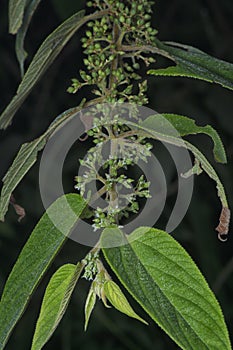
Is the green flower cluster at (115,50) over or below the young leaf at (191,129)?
over

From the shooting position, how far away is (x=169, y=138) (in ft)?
1.59

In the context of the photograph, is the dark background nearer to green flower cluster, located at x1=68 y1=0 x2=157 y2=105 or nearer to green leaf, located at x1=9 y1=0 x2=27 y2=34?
green leaf, located at x1=9 y1=0 x2=27 y2=34

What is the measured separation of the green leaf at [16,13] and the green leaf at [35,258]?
24cm

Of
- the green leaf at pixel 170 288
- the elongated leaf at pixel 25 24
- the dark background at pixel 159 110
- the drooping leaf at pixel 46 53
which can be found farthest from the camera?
the dark background at pixel 159 110

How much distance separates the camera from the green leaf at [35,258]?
1.64ft

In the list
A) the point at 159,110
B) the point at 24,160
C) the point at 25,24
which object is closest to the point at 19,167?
the point at 24,160

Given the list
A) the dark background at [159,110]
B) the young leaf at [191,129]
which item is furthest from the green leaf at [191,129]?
the dark background at [159,110]

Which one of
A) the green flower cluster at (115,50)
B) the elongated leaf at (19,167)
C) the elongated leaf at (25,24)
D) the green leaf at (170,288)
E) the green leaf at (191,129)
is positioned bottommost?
the green leaf at (170,288)

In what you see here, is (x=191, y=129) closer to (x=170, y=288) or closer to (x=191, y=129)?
(x=191, y=129)

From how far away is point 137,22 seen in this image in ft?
1.90

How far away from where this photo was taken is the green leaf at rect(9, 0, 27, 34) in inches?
26.7

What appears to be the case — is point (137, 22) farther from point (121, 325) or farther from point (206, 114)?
point (121, 325)

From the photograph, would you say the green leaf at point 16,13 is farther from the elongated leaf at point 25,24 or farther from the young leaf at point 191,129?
the young leaf at point 191,129

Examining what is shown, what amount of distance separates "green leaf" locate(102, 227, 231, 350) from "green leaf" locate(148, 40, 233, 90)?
0.43ft
